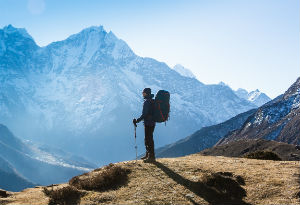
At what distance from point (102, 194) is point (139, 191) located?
1.58 m

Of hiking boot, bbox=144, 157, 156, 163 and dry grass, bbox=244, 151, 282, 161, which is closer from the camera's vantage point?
hiking boot, bbox=144, 157, 156, 163

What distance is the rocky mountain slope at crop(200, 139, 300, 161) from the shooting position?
136225mm

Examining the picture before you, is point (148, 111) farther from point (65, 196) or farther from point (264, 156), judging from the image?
point (264, 156)

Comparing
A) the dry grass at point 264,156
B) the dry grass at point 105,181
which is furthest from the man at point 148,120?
the dry grass at point 264,156

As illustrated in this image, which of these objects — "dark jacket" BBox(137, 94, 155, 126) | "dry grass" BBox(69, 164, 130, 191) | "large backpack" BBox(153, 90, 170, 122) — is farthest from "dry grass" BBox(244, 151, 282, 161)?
"dry grass" BBox(69, 164, 130, 191)

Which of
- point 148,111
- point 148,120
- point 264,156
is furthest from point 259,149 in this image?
point 148,111

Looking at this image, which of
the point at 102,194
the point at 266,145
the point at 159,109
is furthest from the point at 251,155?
the point at 266,145

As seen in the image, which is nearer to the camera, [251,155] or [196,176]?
[196,176]

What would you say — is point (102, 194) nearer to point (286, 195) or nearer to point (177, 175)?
point (177, 175)

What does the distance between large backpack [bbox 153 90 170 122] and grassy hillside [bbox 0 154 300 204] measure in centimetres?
340

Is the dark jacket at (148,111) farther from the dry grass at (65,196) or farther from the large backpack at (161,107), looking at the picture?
the dry grass at (65,196)

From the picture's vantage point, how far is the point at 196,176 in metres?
15.9

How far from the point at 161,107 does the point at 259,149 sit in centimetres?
14522

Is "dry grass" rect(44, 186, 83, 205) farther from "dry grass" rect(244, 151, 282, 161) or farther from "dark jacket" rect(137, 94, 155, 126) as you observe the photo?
"dry grass" rect(244, 151, 282, 161)
